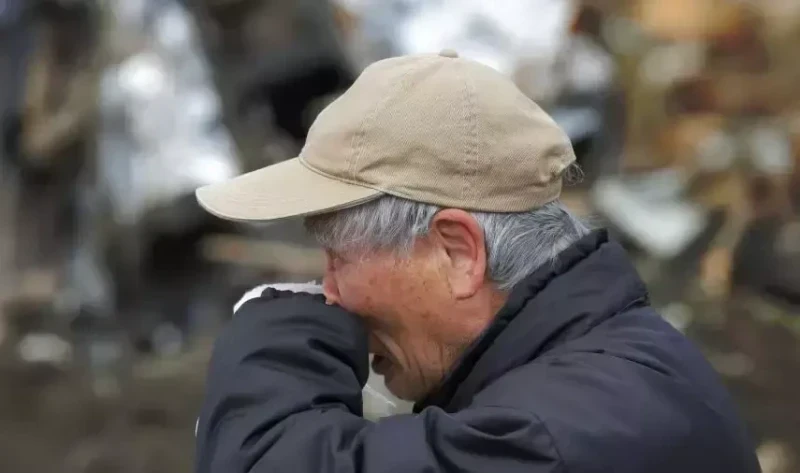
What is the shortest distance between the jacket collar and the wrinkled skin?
0.04 m

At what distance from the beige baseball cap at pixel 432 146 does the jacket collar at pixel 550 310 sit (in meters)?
0.07

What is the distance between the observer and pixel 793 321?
5.22ft

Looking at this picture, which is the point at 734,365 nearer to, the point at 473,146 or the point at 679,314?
the point at 679,314

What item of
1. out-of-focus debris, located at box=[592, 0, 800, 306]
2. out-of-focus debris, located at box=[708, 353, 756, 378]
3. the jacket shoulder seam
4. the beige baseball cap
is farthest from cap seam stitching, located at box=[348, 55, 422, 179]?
out-of-focus debris, located at box=[708, 353, 756, 378]

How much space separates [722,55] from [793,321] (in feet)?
1.85

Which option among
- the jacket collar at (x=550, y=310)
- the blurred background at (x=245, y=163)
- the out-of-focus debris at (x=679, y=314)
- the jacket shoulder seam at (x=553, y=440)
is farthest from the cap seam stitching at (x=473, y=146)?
the out-of-focus debris at (x=679, y=314)

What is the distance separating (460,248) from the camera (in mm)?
755

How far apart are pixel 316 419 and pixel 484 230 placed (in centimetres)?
24

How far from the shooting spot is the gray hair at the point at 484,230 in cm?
74

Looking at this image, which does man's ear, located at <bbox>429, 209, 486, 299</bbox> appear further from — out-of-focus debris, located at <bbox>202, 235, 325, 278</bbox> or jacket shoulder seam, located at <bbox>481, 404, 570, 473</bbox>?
out-of-focus debris, located at <bbox>202, 235, 325, 278</bbox>

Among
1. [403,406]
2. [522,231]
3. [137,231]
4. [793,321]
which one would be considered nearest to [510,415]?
[522,231]

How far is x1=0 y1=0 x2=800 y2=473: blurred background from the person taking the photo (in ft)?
5.30

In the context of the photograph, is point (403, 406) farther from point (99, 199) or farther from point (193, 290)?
point (99, 199)

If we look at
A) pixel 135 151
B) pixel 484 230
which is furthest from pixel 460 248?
pixel 135 151
